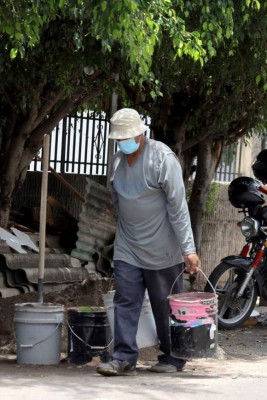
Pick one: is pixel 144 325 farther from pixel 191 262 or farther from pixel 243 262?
pixel 243 262

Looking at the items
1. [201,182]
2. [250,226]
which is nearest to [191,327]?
[250,226]

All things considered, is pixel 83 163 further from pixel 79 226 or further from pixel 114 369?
pixel 114 369

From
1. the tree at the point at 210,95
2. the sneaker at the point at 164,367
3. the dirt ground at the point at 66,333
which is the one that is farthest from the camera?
the tree at the point at 210,95

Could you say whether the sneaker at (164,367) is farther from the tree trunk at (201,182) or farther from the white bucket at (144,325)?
the tree trunk at (201,182)

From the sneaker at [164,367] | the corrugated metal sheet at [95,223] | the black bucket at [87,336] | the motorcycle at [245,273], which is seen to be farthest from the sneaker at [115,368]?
the corrugated metal sheet at [95,223]

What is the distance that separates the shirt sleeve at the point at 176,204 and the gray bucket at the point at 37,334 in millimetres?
1424

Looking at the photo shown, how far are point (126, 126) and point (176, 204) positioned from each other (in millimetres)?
726

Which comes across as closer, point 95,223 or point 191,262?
point 191,262

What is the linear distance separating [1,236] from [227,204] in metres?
5.10

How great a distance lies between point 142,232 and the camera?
754cm

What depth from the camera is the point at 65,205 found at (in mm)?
14828

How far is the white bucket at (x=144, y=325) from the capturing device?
26.1 feet

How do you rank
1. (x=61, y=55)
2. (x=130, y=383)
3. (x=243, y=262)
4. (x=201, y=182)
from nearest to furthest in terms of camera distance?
1. (x=130, y=383)
2. (x=61, y=55)
3. (x=243, y=262)
4. (x=201, y=182)

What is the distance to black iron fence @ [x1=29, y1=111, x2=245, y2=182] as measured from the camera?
15328 mm
